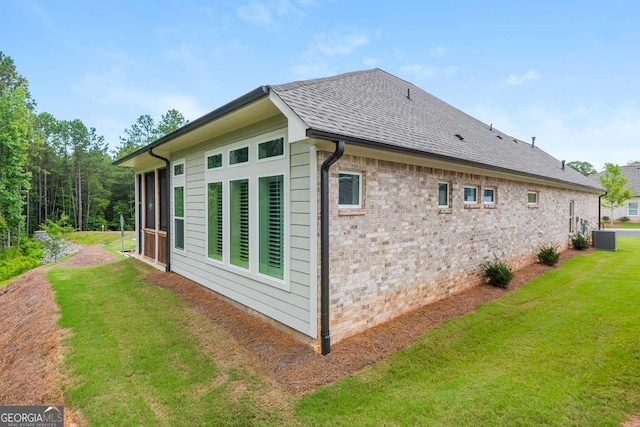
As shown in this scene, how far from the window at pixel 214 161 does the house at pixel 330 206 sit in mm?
22

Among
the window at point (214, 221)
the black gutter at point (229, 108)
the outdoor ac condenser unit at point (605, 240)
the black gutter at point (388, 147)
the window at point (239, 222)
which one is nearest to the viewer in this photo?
the black gutter at point (388, 147)

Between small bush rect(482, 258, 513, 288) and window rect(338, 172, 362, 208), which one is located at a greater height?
window rect(338, 172, 362, 208)

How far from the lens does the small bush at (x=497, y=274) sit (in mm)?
7578

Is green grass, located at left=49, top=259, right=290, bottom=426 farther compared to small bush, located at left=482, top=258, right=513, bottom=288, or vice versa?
small bush, located at left=482, top=258, right=513, bottom=288

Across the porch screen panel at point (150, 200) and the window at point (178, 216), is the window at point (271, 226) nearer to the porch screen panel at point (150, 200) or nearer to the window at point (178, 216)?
the window at point (178, 216)

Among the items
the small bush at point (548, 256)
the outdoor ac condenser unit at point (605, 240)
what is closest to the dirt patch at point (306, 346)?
the small bush at point (548, 256)

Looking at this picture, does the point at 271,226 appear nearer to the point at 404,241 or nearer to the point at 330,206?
the point at 330,206

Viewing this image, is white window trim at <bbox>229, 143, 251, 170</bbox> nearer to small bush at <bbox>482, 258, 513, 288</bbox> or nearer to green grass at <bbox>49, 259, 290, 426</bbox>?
green grass at <bbox>49, 259, 290, 426</bbox>

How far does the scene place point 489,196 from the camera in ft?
26.8

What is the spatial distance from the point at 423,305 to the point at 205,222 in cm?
490

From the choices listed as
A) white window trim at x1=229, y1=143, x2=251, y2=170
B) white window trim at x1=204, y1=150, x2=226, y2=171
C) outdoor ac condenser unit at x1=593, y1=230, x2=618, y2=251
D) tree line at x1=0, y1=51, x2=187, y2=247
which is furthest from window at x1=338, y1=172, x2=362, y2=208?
tree line at x1=0, y1=51, x2=187, y2=247

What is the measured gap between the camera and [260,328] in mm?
5172

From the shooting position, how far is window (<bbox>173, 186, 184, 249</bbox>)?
827 centimetres

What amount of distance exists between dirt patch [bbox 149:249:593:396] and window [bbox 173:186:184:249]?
1805mm
